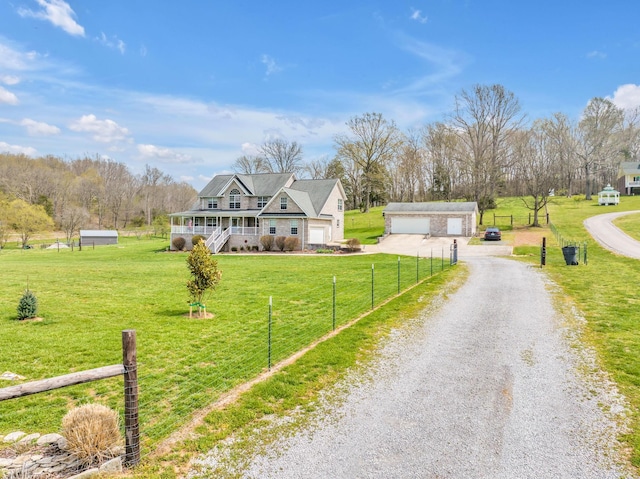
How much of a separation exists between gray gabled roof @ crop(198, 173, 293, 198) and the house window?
3.10 feet

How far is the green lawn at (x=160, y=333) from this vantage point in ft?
19.9

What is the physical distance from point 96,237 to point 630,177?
284 feet

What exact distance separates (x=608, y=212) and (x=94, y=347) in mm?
59369

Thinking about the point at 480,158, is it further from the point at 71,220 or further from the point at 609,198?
the point at 71,220

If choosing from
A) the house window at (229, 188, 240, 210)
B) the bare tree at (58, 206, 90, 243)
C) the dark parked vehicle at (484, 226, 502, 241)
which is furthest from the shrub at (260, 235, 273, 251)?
the bare tree at (58, 206, 90, 243)

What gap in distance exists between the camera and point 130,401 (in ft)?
14.9

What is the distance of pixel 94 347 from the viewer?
845 cm

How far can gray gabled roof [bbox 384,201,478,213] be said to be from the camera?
1677 inches

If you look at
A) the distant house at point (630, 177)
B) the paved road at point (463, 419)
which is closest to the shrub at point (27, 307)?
the paved road at point (463, 419)

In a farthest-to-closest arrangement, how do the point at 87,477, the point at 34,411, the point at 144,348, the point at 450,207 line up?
1. the point at 450,207
2. the point at 144,348
3. the point at 34,411
4. the point at 87,477

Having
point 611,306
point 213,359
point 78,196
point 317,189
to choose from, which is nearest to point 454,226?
point 317,189

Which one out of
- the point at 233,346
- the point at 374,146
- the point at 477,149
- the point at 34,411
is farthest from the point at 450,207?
the point at 34,411

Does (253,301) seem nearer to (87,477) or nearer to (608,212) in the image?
(87,477)

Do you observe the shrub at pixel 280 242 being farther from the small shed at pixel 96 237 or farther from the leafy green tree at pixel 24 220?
the leafy green tree at pixel 24 220
